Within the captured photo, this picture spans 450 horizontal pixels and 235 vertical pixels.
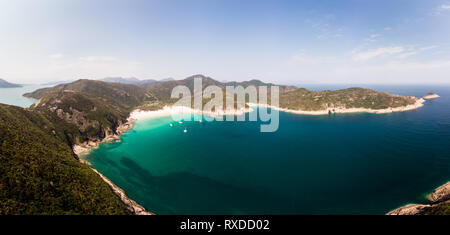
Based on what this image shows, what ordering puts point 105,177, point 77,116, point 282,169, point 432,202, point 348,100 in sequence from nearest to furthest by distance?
point 432,202 → point 105,177 → point 282,169 → point 77,116 → point 348,100

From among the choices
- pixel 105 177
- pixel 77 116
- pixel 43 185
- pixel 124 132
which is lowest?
pixel 105 177

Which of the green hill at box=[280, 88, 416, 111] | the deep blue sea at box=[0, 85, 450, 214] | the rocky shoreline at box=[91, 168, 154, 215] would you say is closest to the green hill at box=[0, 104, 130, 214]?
the rocky shoreline at box=[91, 168, 154, 215]

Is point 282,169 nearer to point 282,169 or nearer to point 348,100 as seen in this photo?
point 282,169

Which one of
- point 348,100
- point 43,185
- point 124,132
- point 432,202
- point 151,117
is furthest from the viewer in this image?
point 348,100

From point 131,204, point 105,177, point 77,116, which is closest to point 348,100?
point 131,204

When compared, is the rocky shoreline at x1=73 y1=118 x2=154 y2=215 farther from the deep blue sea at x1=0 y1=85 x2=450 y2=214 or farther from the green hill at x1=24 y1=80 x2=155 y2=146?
the green hill at x1=24 y1=80 x2=155 y2=146

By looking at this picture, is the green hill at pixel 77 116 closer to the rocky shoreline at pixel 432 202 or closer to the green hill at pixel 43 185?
the green hill at pixel 43 185
